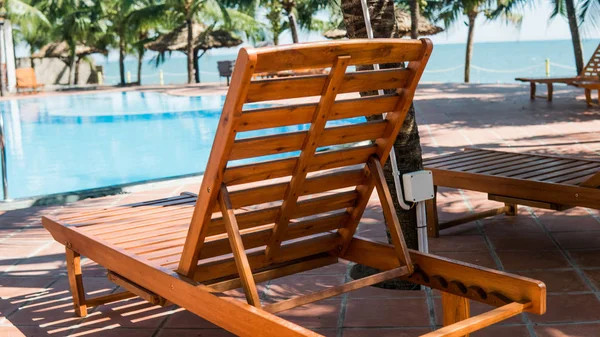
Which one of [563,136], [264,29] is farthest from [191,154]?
[264,29]

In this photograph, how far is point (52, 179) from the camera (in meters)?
9.34

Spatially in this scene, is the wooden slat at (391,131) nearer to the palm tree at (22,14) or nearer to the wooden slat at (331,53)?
the wooden slat at (331,53)

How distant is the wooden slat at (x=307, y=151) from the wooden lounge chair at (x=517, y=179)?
1.72m

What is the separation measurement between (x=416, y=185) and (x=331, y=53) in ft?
3.70

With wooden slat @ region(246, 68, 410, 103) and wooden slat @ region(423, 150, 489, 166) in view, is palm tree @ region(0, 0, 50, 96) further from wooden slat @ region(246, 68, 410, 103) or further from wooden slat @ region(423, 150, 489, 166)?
wooden slat @ region(246, 68, 410, 103)

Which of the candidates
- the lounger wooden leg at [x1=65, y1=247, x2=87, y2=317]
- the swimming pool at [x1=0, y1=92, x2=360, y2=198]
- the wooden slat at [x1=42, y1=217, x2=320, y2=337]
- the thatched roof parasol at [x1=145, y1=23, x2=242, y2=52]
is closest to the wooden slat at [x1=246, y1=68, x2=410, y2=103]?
the wooden slat at [x1=42, y1=217, x2=320, y2=337]

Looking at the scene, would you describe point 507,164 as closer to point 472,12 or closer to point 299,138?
point 299,138

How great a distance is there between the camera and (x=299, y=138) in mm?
2465

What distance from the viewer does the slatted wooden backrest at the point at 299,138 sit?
7.22ft

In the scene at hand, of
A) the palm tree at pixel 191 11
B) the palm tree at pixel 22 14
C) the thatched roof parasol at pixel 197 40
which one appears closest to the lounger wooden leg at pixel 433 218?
the palm tree at pixel 191 11

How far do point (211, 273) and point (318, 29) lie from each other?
3154cm

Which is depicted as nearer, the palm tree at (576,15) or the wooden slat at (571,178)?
the wooden slat at (571,178)

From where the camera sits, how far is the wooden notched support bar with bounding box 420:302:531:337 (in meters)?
2.02

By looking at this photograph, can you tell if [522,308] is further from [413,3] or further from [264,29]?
[264,29]
